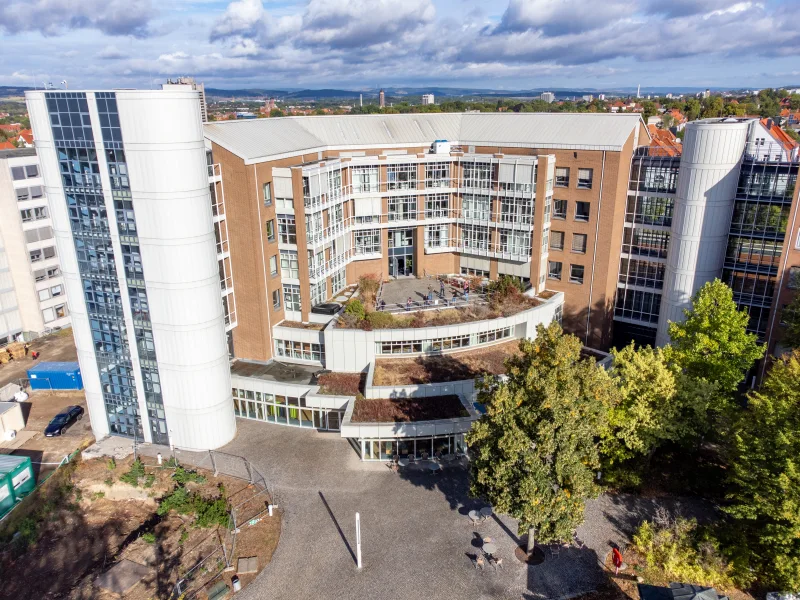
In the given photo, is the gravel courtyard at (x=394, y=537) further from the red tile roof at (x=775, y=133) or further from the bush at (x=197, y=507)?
the red tile roof at (x=775, y=133)

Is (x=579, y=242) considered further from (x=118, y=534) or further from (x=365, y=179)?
(x=118, y=534)

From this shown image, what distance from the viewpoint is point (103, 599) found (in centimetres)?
2714

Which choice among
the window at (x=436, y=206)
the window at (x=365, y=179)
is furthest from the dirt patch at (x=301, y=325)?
the window at (x=436, y=206)

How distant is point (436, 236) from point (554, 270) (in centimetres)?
1119

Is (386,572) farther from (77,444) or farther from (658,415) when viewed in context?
(77,444)

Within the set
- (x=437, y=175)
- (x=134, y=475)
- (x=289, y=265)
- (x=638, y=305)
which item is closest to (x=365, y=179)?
(x=437, y=175)

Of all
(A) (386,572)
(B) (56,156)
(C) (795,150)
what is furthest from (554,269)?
(B) (56,156)

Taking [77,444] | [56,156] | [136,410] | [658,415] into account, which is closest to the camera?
[658,415]

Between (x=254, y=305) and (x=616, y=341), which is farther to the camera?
(x=616, y=341)

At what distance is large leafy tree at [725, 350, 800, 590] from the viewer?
23281 mm

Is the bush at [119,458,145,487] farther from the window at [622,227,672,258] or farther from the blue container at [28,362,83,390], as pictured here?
the window at [622,227,672,258]

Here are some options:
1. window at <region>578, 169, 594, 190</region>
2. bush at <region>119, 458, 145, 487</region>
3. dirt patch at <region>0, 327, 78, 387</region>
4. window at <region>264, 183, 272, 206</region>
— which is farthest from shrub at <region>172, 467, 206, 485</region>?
window at <region>578, 169, 594, 190</region>

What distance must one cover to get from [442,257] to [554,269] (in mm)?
10422

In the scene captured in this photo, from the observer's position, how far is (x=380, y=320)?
41531mm
